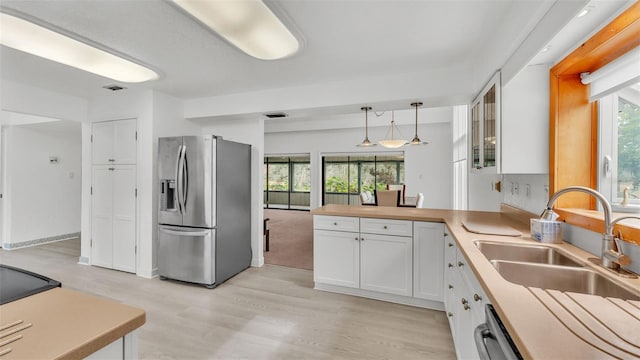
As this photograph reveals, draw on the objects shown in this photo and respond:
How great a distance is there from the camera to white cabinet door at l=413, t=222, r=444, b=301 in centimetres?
256

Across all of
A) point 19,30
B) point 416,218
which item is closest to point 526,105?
point 416,218

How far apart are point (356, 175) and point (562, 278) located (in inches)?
297

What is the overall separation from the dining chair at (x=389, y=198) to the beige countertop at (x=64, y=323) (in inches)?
166

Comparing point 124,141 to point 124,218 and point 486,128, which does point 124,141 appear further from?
point 486,128

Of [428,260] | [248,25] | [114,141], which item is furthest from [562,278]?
[114,141]

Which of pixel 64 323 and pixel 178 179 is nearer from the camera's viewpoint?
pixel 64 323

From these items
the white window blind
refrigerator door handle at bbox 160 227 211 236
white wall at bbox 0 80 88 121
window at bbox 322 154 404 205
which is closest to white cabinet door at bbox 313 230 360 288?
refrigerator door handle at bbox 160 227 211 236

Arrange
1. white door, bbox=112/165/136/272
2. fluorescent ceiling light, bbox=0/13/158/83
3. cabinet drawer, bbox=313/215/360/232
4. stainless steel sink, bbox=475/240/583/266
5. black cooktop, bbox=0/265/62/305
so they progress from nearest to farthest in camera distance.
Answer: black cooktop, bbox=0/265/62/305, stainless steel sink, bbox=475/240/583/266, fluorescent ceiling light, bbox=0/13/158/83, cabinet drawer, bbox=313/215/360/232, white door, bbox=112/165/136/272

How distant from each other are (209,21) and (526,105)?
2225 mm

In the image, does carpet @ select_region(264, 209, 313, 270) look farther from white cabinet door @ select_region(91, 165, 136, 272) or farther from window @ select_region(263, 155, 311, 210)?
white cabinet door @ select_region(91, 165, 136, 272)

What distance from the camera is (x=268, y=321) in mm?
2436

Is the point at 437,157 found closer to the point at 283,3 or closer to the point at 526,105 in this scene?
the point at 526,105

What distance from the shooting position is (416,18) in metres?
1.92

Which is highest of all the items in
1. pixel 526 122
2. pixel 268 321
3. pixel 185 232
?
Result: pixel 526 122
